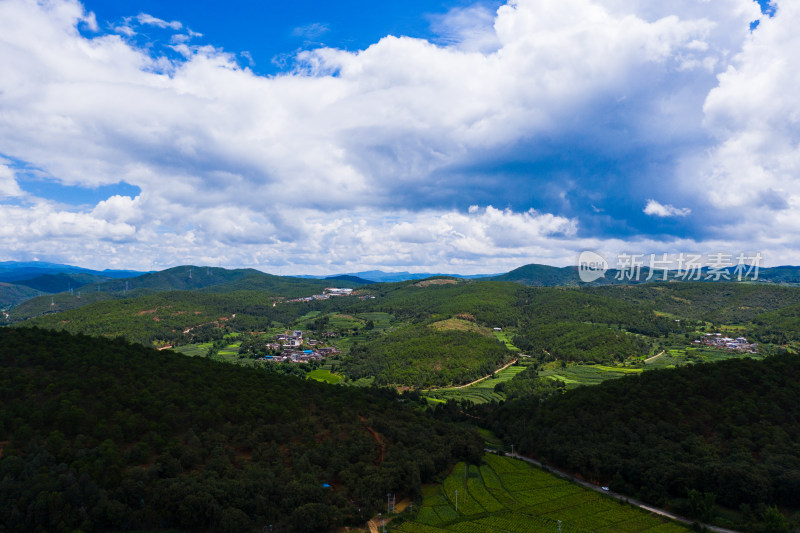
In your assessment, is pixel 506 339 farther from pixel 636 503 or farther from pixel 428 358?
pixel 636 503

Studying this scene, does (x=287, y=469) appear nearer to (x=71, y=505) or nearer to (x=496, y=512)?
(x=71, y=505)

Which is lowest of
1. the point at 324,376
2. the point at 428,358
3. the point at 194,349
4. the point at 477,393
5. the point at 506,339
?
the point at 477,393

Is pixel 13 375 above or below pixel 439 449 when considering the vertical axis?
above

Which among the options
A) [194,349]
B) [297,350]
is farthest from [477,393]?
[194,349]

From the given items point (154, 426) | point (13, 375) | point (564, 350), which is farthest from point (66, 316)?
point (564, 350)

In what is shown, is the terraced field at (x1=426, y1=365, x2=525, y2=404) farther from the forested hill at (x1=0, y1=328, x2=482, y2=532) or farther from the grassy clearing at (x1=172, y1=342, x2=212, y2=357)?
the grassy clearing at (x1=172, y1=342, x2=212, y2=357)

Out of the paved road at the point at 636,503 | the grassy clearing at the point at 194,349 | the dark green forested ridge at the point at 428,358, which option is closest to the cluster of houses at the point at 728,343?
the dark green forested ridge at the point at 428,358
